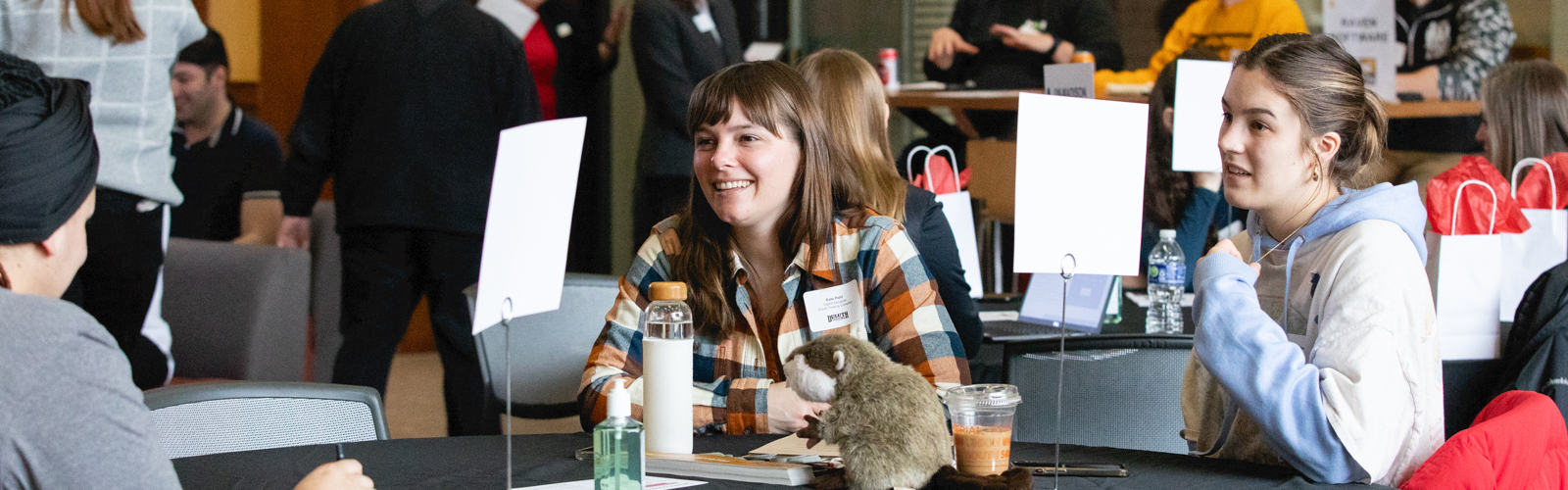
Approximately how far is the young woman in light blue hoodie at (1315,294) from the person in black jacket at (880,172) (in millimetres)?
664

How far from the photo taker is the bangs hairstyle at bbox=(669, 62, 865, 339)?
1735 millimetres

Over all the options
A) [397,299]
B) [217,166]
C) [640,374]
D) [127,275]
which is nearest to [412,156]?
[397,299]

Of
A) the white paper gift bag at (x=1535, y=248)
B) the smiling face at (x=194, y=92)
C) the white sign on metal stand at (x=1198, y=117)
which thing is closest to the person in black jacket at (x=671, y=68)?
the smiling face at (x=194, y=92)

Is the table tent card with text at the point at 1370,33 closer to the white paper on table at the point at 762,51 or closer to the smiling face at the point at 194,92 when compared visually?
the white paper on table at the point at 762,51

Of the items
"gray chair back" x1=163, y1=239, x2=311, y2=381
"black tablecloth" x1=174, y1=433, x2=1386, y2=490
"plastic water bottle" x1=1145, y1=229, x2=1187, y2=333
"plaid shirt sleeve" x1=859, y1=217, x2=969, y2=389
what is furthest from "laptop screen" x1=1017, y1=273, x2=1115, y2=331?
"gray chair back" x1=163, y1=239, x2=311, y2=381

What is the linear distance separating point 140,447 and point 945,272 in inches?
62.1

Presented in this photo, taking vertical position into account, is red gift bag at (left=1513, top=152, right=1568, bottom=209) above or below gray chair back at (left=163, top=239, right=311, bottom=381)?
above

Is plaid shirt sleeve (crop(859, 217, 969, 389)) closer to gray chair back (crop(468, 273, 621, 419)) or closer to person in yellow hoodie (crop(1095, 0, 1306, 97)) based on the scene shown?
gray chair back (crop(468, 273, 621, 419))

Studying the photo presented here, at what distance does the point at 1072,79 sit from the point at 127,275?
220cm

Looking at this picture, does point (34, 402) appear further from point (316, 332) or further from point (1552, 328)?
point (316, 332)

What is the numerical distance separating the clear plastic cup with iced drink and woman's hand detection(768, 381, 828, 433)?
1.13 feet

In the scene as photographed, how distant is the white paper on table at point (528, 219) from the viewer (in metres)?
1.09

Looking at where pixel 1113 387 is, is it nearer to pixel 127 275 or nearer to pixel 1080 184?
pixel 1080 184

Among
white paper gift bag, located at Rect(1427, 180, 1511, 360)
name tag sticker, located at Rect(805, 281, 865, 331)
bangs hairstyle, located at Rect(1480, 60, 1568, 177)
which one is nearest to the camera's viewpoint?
name tag sticker, located at Rect(805, 281, 865, 331)
